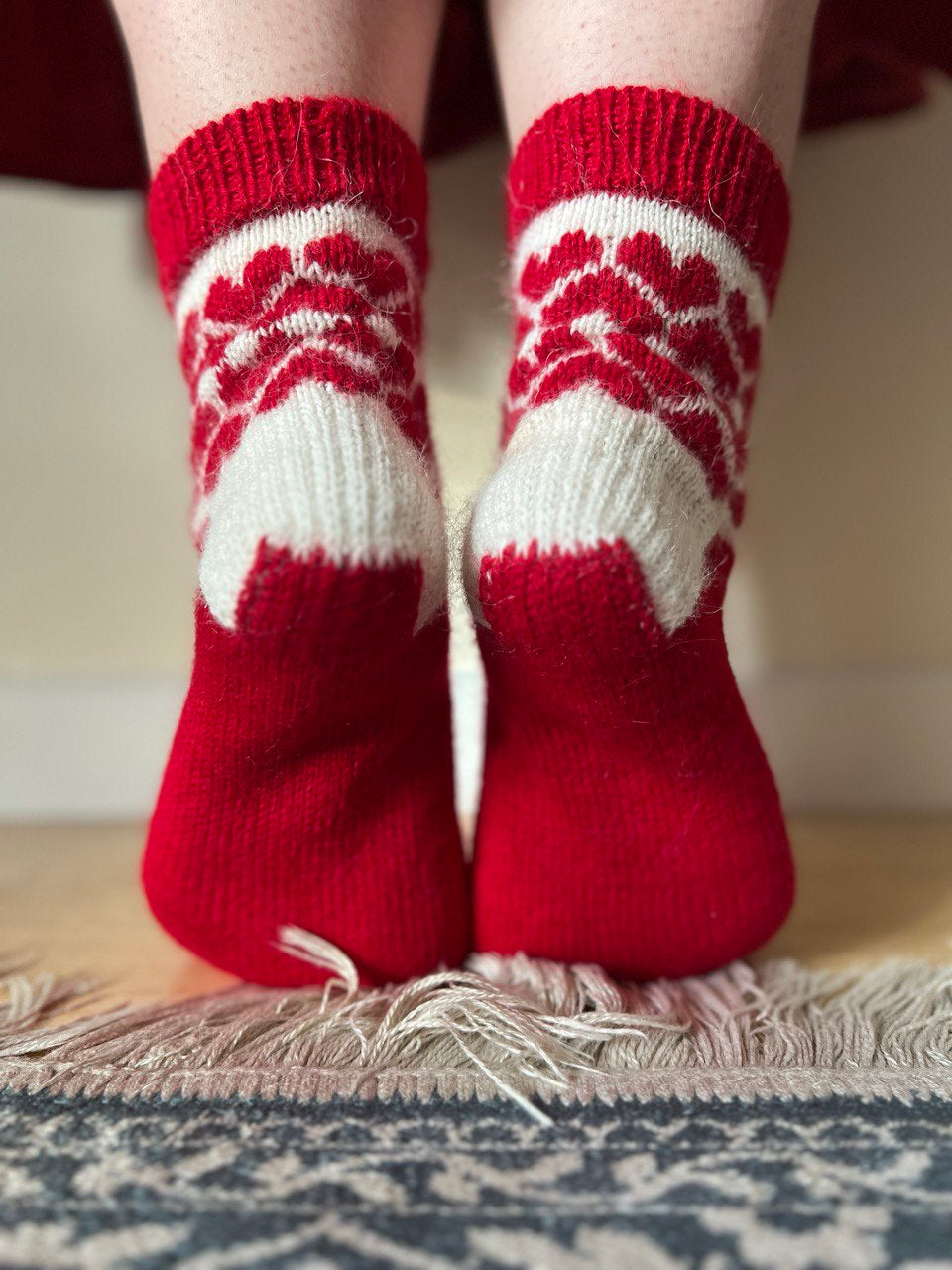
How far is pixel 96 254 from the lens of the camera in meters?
0.88

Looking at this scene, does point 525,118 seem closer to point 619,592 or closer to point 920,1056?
point 619,592

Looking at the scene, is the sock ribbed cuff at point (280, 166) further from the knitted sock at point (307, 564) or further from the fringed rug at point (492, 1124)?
the fringed rug at point (492, 1124)

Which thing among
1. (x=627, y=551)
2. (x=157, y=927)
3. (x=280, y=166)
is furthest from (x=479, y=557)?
(x=157, y=927)

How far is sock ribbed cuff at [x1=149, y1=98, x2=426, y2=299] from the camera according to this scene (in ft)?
1.58

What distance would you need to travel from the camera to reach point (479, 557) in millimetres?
440

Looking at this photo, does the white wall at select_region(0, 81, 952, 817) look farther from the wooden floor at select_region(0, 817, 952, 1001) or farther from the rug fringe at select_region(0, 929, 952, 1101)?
the rug fringe at select_region(0, 929, 952, 1101)

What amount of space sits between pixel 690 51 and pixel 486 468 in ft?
1.28

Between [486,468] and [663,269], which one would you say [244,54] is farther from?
[486,468]

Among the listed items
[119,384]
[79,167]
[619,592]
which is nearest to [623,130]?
[619,592]

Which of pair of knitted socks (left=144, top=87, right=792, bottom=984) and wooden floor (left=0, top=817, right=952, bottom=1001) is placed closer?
pair of knitted socks (left=144, top=87, right=792, bottom=984)

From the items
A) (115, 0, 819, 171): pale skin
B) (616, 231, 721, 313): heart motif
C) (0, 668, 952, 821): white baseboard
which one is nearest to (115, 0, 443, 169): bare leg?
(115, 0, 819, 171): pale skin

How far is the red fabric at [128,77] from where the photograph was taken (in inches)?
26.0

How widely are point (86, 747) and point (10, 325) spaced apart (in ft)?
1.16

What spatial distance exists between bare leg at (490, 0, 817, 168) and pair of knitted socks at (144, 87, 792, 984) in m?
0.02
